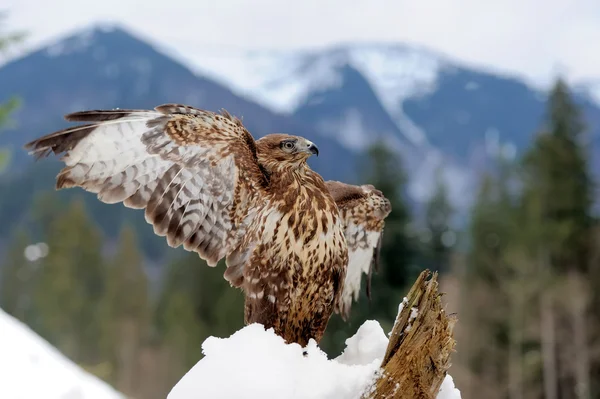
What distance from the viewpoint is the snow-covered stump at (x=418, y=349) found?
2924 millimetres

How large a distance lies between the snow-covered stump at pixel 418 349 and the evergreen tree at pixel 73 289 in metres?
27.3

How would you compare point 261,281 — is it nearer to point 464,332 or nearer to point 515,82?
point 464,332

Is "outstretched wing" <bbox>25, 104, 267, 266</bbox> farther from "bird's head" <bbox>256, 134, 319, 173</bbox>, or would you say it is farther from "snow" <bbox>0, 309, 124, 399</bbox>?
"snow" <bbox>0, 309, 124, 399</bbox>

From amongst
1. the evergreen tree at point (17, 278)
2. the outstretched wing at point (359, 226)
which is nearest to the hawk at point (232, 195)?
the outstretched wing at point (359, 226)

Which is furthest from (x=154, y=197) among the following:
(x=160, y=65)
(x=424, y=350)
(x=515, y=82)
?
(x=160, y=65)

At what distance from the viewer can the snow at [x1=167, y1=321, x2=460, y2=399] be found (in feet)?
9.83

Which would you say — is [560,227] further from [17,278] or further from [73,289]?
[17,278]

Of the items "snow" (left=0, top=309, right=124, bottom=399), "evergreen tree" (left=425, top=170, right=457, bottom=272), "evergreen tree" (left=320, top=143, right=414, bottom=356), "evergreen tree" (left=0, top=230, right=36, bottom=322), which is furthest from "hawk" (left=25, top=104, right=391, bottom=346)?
"evergreen tree" (left=0, top=230, right=36, bottom=322)

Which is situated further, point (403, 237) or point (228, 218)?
point (403, 237)

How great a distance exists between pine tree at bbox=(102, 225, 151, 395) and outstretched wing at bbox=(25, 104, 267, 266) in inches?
999

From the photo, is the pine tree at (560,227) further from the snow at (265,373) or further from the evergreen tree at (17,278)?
the evergreen tree at (17,278)

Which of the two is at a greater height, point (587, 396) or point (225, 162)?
point (587, 396)

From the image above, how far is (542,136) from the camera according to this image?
20500mm

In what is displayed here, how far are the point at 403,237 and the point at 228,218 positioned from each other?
52.5 ft
